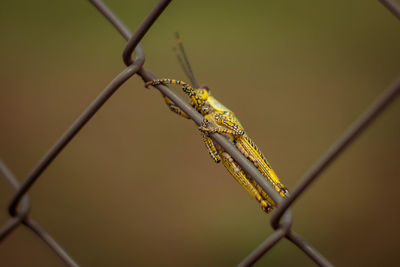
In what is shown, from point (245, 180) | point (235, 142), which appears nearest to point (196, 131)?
point (235, 142)

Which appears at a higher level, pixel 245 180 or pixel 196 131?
pixel 245 180

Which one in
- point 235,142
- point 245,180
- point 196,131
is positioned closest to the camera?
point 245,180

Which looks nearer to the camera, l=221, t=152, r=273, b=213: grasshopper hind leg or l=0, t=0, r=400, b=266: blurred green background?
l=221, t=152, r=273, b=213: grasshopper hind leg

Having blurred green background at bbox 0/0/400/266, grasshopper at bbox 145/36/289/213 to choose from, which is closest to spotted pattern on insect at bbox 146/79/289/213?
grasshopper at bbox 145/36/289/213

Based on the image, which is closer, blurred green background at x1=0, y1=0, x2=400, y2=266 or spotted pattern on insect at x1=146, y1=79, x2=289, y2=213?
spotted pattern on insect at x1=146, y1=79, x2=289, y2=213

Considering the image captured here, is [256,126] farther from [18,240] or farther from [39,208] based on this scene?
[18,240]

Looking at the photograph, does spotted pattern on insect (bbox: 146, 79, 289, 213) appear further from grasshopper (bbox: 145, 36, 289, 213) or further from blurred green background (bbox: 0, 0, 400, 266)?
blurred green background (bbox: 0, 0, 400, 266)

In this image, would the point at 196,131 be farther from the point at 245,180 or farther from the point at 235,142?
the point at 245,180

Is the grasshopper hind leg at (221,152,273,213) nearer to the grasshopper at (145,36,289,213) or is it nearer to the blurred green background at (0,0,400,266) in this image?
the grasshopper at (145,36,289,213)
